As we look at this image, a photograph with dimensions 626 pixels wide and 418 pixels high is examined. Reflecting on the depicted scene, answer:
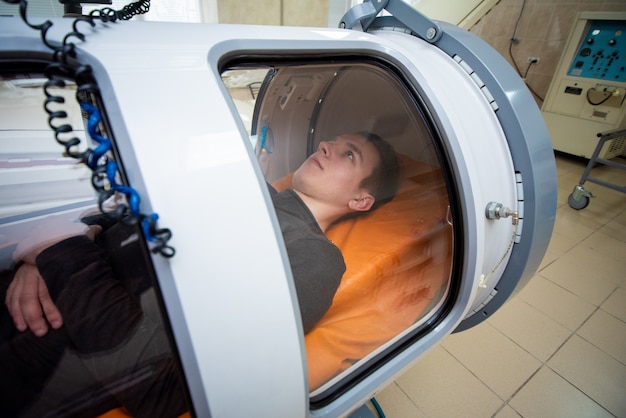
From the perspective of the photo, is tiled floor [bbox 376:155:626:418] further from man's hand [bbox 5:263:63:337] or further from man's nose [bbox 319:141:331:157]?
man's hand [bbox 5:263:63:337]

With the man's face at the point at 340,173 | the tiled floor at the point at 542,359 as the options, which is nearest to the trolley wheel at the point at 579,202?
the tiled floor at the point at 542,359

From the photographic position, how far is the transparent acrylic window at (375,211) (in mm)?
797

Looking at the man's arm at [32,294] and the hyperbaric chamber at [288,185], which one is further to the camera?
the man's arm at [32,294]

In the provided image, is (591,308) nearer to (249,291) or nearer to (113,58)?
(249,291)

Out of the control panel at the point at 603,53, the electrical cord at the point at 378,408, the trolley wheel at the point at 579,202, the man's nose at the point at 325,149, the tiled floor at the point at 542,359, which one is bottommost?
the tiled floor at the point at 542,359

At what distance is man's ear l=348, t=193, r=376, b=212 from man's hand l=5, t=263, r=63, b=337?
88cm

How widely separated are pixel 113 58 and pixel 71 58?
5 centimetres

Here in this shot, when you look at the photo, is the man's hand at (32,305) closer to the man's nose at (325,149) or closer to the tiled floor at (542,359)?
the man's nose at (325,149)

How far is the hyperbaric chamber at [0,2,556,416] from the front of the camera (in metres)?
0.40

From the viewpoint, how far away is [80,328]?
65 centimetres

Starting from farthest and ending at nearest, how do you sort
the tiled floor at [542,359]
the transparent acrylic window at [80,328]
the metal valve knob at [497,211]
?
the tiled floor at [542,359] < the metal valve knob at [497,211] < the transparent acrylic window at [80,328]

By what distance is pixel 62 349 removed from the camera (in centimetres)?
65

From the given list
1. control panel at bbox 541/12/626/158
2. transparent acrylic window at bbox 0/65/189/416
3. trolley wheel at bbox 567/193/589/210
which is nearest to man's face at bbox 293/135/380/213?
transparent acrylic window at bbox 0/65/189/416

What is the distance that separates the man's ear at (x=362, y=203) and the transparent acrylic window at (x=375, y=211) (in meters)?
0.07
